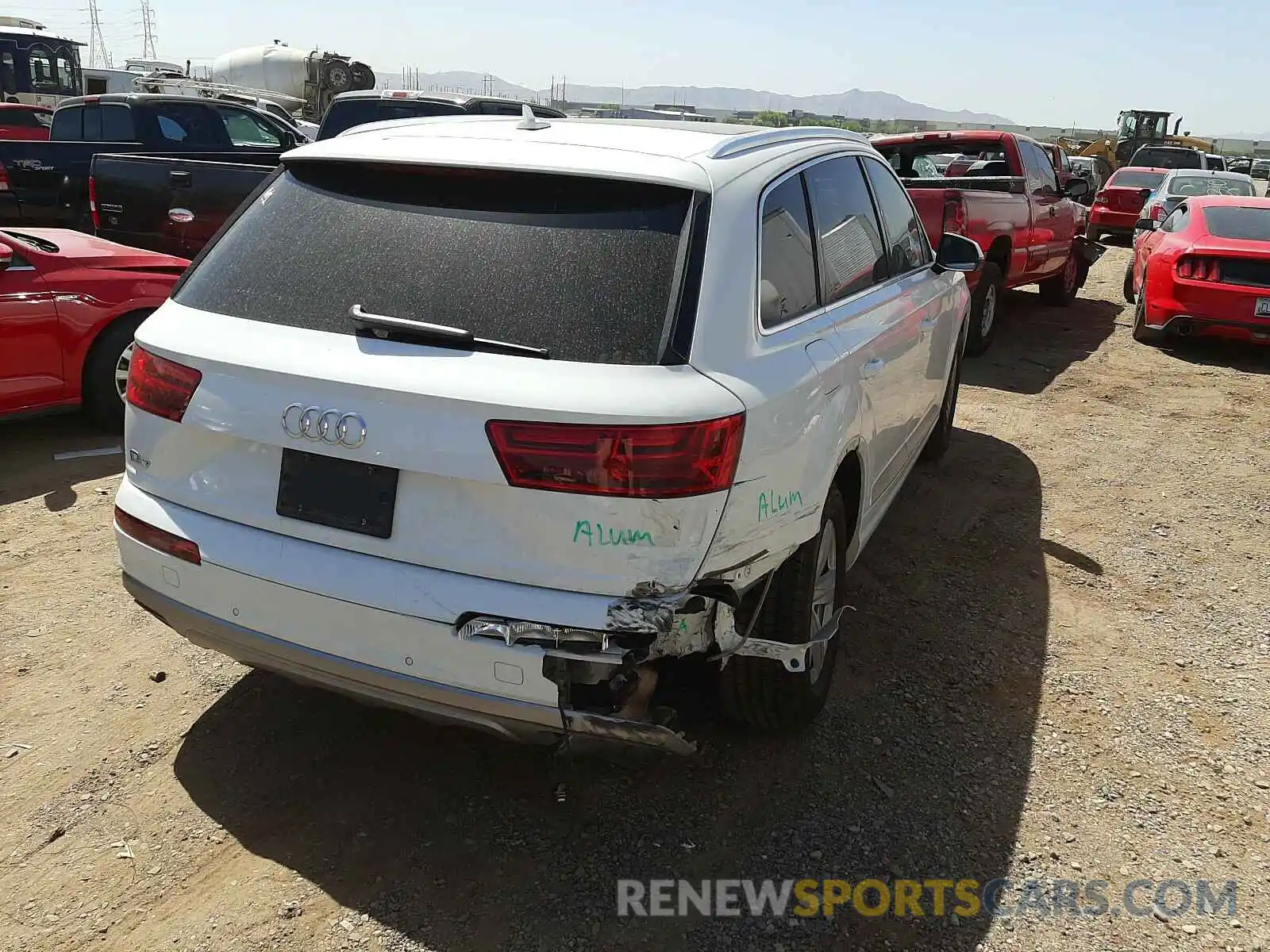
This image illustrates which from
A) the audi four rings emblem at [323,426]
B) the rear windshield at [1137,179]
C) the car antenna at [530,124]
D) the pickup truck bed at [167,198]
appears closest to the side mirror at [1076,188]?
the pickup truck bed at [167,198]

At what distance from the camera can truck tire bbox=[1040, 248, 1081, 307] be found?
1240cm

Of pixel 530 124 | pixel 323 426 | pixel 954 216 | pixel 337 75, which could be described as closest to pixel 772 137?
pixel 530 124

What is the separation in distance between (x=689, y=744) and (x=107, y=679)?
7.25ft

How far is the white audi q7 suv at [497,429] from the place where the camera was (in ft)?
8.19

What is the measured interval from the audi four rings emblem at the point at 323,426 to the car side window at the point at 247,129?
1066 cm

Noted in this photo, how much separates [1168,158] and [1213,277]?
19.7 m

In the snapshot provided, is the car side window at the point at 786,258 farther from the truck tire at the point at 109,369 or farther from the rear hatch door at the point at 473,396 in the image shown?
the truck tire at the point at 109,369

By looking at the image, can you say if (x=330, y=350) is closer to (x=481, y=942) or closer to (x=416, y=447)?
(x=416, y=447)

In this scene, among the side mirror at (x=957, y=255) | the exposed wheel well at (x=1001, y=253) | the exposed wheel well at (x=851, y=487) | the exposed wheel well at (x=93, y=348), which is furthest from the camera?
the exposed wheel well at (x=1001, y=253)

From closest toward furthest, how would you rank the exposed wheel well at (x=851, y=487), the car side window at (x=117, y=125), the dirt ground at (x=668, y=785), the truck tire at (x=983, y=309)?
Result: the dirt ground at (x=668, y=785)
the exposed wheel well at (x=851, y=487)
the truck tire at (x=983, y=309)
the car side window at (x=117, y=125)

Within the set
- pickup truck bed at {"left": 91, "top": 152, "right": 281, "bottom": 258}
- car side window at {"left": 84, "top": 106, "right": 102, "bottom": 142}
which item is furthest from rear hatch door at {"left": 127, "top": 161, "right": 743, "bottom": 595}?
car side window at {"left": 84, "top": 106, "right": 102, "bottom": 142}

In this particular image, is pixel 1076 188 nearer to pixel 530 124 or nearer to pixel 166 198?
pixel 166 198

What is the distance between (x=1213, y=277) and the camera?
381 inches

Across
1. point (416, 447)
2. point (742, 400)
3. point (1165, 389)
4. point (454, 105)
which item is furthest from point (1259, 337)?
point (416, 447)
